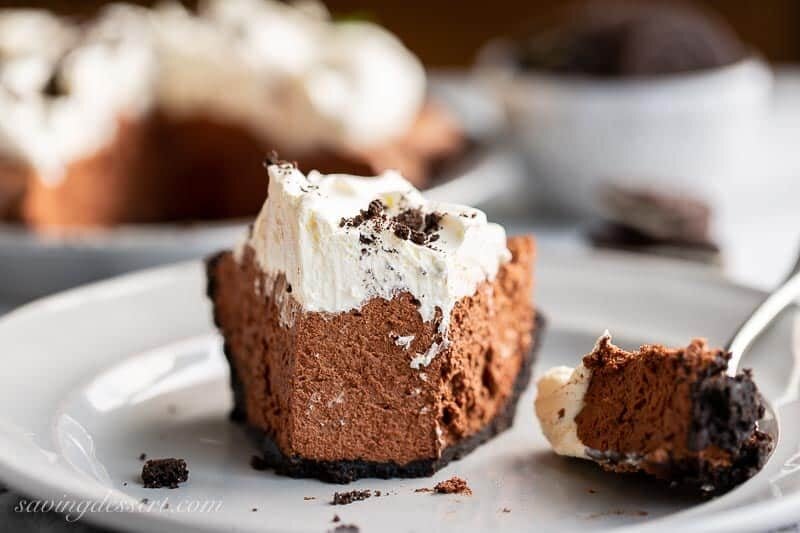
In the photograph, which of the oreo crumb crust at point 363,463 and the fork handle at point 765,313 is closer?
the oreo crumb crust at point 363,463

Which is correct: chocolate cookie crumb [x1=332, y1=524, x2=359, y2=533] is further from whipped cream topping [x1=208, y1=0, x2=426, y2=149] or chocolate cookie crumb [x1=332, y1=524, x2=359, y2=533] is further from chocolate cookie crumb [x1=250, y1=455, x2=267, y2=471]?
whipped cream topping [x1=208, y1=0, x2=426, y2=149]

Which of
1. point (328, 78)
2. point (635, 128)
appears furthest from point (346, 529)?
point (635, 128)

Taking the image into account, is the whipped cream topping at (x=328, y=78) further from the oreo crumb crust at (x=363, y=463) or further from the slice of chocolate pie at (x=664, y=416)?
the slice of chocolate pie at (x=664, y=416)

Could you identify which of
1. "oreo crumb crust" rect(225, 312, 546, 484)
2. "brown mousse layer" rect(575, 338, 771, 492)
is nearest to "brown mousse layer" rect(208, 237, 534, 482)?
"oreo crumb crust" rect(225, 312, 546, 484)

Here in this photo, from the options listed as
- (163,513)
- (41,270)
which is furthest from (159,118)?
(163,513)

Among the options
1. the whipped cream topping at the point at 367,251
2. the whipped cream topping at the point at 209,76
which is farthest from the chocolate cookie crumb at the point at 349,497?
the whipped cream topping at the point at 209,76

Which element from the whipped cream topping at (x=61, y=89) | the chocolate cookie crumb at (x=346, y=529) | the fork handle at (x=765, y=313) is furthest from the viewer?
the whipped cream topping at (x=61, y=89)

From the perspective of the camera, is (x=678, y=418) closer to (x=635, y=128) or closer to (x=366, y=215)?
(x=366, y=215)
